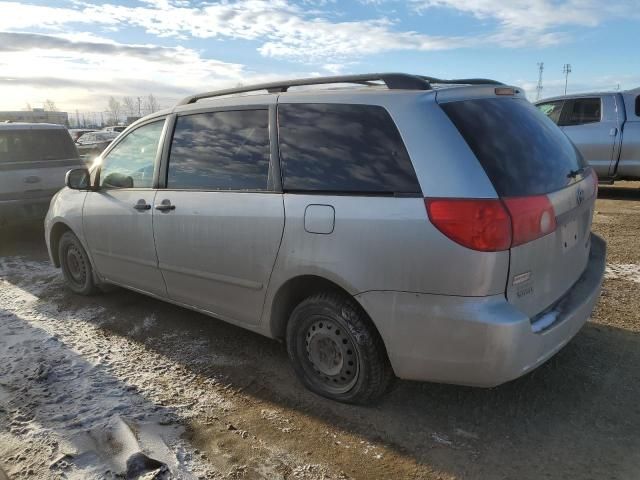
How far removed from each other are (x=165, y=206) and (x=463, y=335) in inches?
89.7

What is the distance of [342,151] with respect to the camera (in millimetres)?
2738

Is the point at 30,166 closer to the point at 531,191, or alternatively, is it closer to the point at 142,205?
the point at 142,205

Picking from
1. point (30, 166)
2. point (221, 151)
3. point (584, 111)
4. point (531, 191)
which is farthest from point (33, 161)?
point (584, 111)

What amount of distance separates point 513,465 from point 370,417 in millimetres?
775

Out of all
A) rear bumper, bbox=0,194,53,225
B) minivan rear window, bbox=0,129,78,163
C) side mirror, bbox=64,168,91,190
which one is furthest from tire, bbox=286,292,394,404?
minivan rear window, bbox=0,129,78,163

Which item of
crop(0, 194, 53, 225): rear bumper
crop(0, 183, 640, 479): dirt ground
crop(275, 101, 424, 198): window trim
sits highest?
crop(275, 101, 424, 198): window trim

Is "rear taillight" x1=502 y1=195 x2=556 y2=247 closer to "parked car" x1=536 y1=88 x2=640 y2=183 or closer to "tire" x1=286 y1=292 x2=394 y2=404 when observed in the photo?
"tire" x1=286 y1=292 x2=394 y2=404

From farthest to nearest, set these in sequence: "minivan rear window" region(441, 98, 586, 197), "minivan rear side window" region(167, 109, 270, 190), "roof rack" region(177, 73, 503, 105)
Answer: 1. "minivan rear side window" region(167, 109, 270, 190)
2. "roof rack" region(177, 73, 503, 105)
3. "minivan rear window" region(441, 98, 586, 197)

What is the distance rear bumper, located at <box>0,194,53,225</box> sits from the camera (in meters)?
6.85

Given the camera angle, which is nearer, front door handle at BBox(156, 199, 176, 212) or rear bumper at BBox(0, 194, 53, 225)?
front door handle at BBox(156, 199, 176, 212)

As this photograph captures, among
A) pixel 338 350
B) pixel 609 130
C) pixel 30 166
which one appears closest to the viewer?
pixel 338 350

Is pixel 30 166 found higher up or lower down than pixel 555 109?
lower down

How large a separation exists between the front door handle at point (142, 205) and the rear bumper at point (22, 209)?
407 centimetres

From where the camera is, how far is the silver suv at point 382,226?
2338 millimetres
